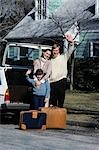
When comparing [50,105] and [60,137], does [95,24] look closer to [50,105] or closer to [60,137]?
[50,105]

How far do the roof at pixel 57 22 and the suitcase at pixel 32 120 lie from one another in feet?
60.8

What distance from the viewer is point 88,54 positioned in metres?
30.4

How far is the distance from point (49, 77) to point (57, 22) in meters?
19.0

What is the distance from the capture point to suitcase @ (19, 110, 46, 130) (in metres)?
11.8

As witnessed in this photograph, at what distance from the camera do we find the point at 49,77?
12.8 meters

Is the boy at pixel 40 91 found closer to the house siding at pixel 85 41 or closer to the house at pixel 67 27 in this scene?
the house at pixel 67 27

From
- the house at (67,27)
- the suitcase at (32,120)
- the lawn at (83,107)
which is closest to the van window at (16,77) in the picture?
the lawn at (83,107)

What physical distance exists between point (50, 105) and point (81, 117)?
1.70 metres

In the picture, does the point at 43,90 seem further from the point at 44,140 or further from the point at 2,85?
the point at 44,140

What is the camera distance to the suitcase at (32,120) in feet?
38.8

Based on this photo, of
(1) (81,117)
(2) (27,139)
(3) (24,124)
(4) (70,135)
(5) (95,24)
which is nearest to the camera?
(2) (27,139)

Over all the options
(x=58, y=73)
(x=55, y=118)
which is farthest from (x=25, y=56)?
(x=55, y=118)

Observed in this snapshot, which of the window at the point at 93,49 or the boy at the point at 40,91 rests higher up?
the window at the point at 93,49

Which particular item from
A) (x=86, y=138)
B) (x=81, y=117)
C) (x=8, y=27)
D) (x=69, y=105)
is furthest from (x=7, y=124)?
(x=8, y=27)
